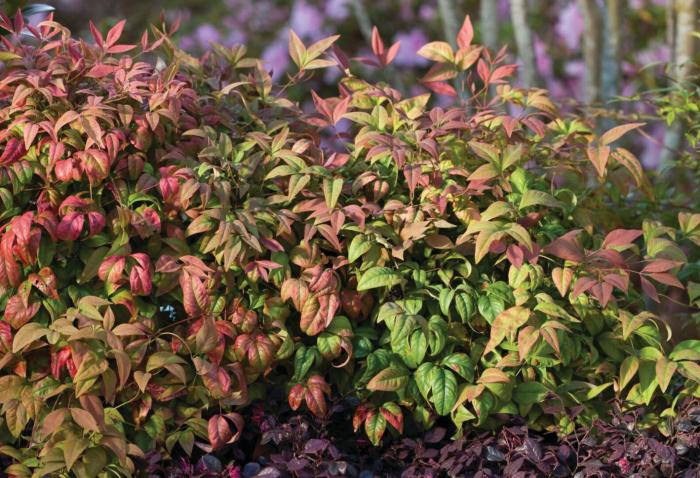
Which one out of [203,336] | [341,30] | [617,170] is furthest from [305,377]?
[341,30]

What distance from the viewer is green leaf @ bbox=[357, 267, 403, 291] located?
7.30 ft

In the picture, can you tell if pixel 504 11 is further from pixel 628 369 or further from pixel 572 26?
pixel 628 369

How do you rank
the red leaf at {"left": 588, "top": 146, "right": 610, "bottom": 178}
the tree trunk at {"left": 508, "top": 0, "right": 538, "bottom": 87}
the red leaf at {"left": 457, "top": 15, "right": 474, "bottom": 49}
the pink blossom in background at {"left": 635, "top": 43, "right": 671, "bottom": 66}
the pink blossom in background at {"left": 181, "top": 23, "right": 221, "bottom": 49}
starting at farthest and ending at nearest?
1. the pink blossom in background at {"left": 181, "top": 23, "right": 221, "bottom": 49}
2. the pink blossom in background at {"left": 635, "top": 43, "right": 671, "bottom": 66}
3. the tree trunk at {"left": 508, "top": 0, "right": 538, "bottom": 87}
4. the red leaf at {"left": 457, "top": 15, "right": 474, "bottom": 49}
5. the red leaf at {"left": 588, "top": 146, "right": 610, "bottom": 178}

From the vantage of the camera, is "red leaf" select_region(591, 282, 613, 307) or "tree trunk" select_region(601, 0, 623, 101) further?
"tree trunk" select_region(601, 0, 623, 101)

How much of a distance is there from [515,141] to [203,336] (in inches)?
39.8

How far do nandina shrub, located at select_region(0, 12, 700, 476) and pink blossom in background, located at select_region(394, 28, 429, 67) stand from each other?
147 inches

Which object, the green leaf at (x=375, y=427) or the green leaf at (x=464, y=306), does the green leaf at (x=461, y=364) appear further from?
the green leaf at (x=375, y=427)

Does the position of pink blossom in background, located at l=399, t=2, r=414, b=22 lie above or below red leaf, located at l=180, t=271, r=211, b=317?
below

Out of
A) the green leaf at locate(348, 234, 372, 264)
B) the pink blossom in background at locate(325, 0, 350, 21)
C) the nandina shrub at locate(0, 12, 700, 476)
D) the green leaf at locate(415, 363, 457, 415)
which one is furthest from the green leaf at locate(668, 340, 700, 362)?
the pink blossom in background at locate(325, 0, 350, 21)

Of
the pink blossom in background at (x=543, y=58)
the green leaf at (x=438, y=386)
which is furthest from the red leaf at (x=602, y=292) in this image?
the pink blossom in background at (x=543, y=58)

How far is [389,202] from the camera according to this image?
2328 millimetres

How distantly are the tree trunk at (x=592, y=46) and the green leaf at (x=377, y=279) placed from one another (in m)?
2.12

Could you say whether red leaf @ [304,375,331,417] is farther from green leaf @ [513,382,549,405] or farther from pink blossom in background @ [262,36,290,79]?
pink blossom in background @ [262,36,290,79]

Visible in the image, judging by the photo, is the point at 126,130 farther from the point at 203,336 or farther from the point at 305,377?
the point at 305,377
